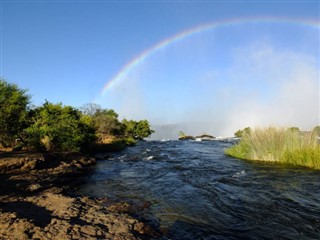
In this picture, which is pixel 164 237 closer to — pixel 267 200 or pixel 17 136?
pixel 267 200

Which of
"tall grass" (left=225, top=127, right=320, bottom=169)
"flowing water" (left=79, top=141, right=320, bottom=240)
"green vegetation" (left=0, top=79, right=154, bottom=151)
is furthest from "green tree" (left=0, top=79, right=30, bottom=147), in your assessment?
"tall grass" (left=225, top=127, right=320, bottom=169)

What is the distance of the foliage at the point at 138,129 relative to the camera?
59312 millimetres

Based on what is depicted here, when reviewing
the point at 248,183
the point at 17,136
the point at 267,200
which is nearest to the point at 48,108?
the point at 17,136

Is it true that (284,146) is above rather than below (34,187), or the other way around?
above

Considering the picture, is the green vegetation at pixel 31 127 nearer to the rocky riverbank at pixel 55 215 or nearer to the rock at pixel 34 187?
the rocky riverbank at pixel 55 215

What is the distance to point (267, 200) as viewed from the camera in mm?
9344

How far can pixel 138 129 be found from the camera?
6178 centimetres

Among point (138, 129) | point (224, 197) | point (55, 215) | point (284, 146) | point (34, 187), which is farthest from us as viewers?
point (138, 129)

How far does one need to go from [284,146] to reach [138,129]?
46.5 m

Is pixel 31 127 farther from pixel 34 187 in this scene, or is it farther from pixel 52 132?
pixel 34 187

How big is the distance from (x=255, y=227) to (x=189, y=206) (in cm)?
226

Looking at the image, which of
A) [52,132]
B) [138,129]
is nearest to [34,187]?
[52,132]

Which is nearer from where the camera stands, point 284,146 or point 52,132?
point 284,146

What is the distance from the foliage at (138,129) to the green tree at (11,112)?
36.6 meters
